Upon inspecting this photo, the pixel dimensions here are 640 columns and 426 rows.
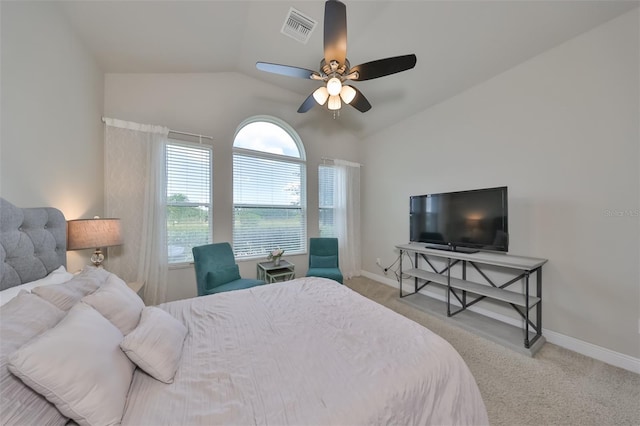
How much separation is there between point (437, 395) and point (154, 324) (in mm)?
1424

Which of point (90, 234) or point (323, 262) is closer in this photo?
point (90, 234)

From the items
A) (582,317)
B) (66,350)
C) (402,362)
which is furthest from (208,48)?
(582,317)

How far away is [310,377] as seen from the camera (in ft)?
3.18

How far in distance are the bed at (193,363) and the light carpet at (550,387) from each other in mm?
786

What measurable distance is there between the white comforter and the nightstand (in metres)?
1.67

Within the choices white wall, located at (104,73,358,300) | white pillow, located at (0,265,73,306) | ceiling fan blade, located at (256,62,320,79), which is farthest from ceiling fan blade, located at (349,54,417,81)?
white pillow, located at (0,265,73,306)

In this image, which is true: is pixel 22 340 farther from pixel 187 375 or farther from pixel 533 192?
pixel 533 192

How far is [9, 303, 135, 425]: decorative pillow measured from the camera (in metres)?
0.70

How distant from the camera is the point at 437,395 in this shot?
1012 millimetres

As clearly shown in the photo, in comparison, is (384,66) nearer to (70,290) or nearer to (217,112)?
(217,112)

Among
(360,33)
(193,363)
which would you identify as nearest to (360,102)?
(360,33)

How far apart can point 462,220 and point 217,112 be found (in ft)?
12.0

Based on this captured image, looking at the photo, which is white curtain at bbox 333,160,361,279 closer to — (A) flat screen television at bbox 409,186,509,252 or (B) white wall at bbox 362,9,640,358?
(A) flat screen television at bbox 409,186,509,252

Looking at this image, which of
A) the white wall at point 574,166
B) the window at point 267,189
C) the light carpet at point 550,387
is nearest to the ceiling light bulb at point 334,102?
the window at point 267,189
